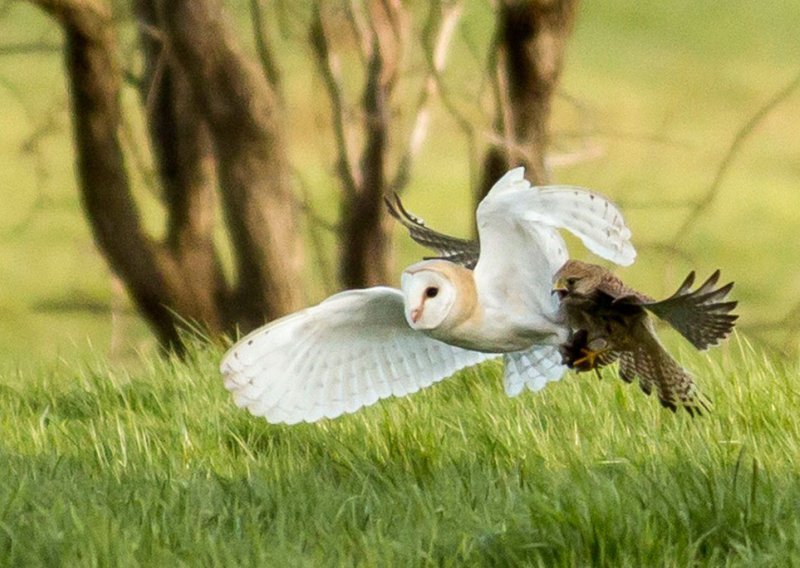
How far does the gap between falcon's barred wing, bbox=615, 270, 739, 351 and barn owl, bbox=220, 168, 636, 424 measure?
0.46 feet

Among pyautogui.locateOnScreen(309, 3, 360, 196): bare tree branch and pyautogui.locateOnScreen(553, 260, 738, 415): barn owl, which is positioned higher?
pyautogui.locateOnScreen(553, 260, 738, 415): barn owl

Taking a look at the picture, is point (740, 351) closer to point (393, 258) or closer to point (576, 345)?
point (576, 345)

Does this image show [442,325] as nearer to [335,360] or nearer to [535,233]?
[535,233]

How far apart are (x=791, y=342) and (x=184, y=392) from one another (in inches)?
121

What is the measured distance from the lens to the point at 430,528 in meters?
2.98

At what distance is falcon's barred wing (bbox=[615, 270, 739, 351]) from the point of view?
325 centimetres

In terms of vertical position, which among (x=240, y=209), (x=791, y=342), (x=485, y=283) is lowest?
(x=791, y=342)

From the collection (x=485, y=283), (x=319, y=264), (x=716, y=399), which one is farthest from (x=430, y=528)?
(x=319, y=264)

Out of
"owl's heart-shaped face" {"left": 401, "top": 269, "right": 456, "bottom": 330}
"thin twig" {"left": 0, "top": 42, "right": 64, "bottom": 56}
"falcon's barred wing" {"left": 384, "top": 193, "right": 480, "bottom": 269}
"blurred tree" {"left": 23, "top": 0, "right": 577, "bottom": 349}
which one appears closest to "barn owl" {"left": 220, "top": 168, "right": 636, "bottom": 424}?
"owl's heart-shaped face" {"left": 401, "top": 269, "right": 456, "bottom": 330}

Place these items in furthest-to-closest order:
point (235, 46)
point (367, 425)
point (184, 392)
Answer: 1. point (235, 46)
2. point (184, 392)
3. point (367, 425)

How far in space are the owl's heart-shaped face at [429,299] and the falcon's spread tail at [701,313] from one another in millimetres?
449

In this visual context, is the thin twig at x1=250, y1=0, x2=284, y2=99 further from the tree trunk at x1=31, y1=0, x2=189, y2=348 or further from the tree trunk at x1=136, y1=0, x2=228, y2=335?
the tree trunk at x1=31, y1=0, x2=189, y2=348

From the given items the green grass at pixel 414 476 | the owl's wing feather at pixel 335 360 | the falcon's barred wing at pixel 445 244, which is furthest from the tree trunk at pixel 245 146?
the owl's wing feather at pixel 335 360

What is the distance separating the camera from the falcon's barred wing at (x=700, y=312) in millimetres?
3250
